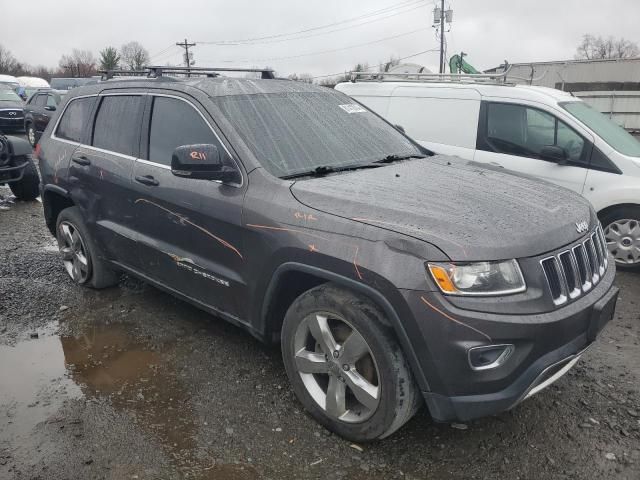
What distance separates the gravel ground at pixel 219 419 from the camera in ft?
8.72

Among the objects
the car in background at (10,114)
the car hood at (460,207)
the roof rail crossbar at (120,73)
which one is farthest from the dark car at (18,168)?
the car in background at (10,114)

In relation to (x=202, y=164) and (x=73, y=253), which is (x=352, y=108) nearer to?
(x=202, y=164)

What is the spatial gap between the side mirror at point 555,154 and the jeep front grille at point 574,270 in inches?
116

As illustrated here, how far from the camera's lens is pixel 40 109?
14617 mm

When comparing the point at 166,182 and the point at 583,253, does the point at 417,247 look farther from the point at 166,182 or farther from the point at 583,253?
the point at 166,182

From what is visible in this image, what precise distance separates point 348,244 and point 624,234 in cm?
413

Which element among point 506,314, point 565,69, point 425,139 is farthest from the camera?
point 565,69

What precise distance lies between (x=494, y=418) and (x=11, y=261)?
5.05 metres

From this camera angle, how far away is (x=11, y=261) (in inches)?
225

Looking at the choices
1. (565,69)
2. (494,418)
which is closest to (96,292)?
(494,418)

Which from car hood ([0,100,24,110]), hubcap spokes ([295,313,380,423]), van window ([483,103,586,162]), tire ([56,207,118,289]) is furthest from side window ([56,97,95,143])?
car hood ([0,100,24,110])

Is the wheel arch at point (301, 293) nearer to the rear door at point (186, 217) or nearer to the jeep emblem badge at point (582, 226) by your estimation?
the rear door at point (186, 217)

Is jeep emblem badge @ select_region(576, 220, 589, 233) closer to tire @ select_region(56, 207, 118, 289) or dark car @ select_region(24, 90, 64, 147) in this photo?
tire @ select_region(56, 207, 118, 289)

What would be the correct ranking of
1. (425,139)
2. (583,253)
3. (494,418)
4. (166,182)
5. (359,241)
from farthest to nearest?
(425,139) < (166,182) < (494,418) < (583,253) < (359,241)
